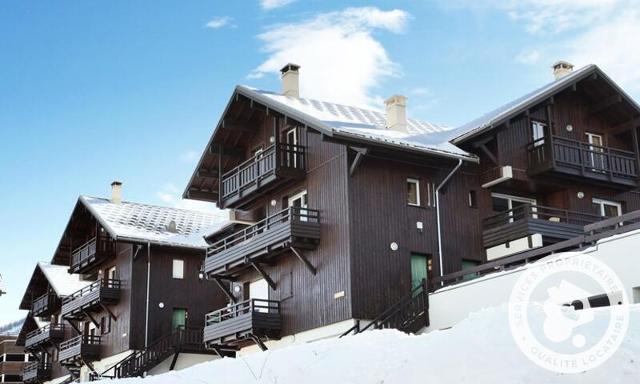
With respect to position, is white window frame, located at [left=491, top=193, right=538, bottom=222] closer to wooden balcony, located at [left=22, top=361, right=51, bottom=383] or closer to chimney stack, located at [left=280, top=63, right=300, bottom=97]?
chimney stack, located at [left=280, top=63, right=300, bottom=97]

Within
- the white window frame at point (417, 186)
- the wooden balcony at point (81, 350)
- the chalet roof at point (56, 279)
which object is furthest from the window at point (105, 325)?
the white window frame at point (417, 186)

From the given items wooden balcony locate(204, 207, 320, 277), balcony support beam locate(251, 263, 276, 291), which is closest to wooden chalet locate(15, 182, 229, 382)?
wooden balcony locate(204, 207, 320, 277)

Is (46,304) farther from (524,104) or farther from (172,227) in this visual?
(524,104)

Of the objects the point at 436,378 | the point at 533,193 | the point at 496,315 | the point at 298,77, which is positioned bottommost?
the point at 436,378

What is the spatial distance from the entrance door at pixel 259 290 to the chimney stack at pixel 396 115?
784cm

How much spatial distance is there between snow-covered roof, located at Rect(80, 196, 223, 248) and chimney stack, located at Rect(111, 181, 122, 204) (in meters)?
0.36

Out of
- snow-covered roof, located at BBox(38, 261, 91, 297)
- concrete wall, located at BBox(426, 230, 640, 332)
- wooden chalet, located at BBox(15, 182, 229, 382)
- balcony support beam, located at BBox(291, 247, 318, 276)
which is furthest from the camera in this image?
snow-covered roof, located at BBox(38, 261, 91, 297)

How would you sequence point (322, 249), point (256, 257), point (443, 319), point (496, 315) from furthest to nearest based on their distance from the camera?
point (256, 257), point (322, 249), point (443, 319), point (496, 315)

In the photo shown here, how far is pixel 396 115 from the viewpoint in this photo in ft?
113

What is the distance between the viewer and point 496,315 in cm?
1633

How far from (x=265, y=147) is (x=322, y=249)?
6386mm

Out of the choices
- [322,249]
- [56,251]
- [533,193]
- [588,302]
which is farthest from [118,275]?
[588,302]

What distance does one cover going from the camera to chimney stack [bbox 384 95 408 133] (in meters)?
34.3

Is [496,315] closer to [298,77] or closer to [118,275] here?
[298,77]
